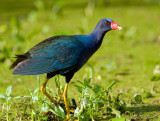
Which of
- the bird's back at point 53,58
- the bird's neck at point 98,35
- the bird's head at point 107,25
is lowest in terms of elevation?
the bird's back at point 53,58

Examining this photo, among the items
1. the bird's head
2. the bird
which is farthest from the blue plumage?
the bird's head

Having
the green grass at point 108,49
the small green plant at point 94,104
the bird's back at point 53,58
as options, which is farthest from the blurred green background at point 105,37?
the small green plant at point 94,104

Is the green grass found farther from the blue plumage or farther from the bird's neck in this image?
the bird's neck

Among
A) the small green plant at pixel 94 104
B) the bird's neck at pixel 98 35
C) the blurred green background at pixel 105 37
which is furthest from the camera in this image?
the blurred green background at pixel 105 37

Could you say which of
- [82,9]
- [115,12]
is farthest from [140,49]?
[82,9]

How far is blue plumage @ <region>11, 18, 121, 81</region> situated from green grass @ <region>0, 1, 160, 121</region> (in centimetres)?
21

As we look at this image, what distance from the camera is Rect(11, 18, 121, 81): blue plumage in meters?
2.39

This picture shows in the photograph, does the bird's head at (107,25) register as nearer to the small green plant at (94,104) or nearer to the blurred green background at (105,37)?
the small green plant at (94,104)

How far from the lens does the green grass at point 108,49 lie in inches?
117

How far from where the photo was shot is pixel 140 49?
4.72m

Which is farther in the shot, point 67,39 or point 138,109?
point 138,109

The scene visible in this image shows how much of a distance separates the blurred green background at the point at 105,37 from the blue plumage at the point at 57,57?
0.86 ft

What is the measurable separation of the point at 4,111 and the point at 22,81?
0.95m

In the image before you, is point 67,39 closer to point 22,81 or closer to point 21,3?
point 22,81
